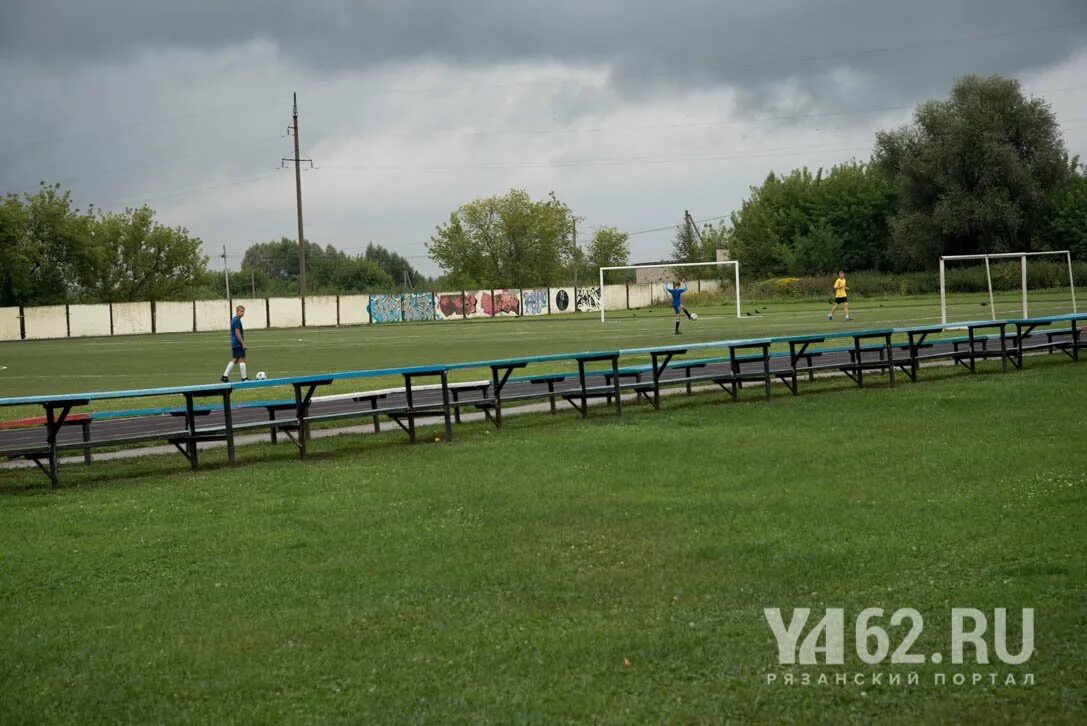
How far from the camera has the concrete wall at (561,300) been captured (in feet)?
263

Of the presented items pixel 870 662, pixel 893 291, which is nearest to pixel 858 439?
pixel 870 662

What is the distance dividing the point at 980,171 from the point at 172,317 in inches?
1964

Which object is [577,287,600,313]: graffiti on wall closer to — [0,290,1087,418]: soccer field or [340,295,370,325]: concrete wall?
Result: [340,295,370,325]: concrete wall

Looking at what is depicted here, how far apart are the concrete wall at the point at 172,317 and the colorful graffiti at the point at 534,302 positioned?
70.6 ft

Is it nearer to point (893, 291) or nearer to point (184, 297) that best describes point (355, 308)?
point (184, 297)

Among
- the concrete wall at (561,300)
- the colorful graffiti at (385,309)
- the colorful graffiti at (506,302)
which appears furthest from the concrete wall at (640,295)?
the colorful graffiti at (385,309)

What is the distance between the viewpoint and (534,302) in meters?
79.1

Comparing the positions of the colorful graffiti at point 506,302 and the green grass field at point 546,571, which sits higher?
the colorful graffiti at point 506,302

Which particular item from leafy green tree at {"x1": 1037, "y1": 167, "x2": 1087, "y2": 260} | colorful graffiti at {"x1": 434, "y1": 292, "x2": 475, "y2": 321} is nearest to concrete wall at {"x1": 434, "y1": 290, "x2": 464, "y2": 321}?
colorful graffiti at {"x1": 434, "y1": 292, "x2": 475, "y2": 321}

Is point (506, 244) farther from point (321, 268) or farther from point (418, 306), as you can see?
point (321, 268)

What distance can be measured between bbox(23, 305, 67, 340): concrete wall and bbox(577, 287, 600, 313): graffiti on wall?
32.8 metres

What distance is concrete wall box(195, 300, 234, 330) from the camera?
68.8 metres

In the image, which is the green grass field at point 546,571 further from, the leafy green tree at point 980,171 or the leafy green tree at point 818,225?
the leafy green tree at point 818,225

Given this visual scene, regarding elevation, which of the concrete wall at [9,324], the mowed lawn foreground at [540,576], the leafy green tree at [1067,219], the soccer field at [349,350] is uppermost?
the leafy green tree at [1067,219]
